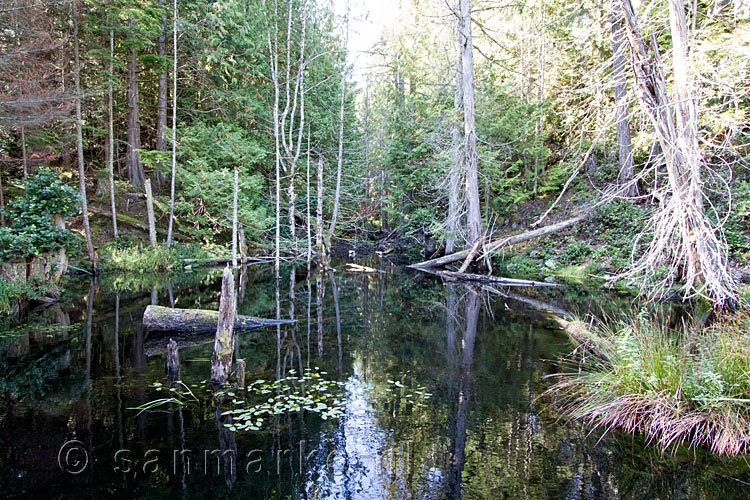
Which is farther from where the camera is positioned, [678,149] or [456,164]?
[456,164]

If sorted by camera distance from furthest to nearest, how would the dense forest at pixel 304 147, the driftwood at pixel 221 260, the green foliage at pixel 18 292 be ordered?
the driftwood at pixel 221 260 → the dense forest at pixel 304 147 → the green foliage at pixel 18 292

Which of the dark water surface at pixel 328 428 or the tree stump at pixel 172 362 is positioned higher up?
the tree stump at pixel 172 362

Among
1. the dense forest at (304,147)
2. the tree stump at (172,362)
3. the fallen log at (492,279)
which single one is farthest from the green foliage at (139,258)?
the tree stump at (172,362)

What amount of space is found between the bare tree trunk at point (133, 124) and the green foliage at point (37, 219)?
5469 mm

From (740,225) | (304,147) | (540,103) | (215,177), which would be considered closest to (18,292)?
(215,177)

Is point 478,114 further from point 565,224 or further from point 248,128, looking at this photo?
point 248,128

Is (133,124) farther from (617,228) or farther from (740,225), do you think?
(740,225)

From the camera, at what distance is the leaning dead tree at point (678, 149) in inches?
176

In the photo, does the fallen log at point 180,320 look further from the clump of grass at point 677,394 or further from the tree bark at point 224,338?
the clump of grass at point 677,394

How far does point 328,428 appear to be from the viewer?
446 cm

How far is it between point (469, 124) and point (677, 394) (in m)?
12.2

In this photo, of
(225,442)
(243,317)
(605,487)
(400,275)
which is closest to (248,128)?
(400,275)

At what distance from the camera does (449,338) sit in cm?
791

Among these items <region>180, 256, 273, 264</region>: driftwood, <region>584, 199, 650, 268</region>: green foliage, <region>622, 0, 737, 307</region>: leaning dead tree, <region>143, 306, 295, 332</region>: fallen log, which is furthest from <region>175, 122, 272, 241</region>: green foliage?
<region>622, 0, 737, 307</region>: leaning dead tree
